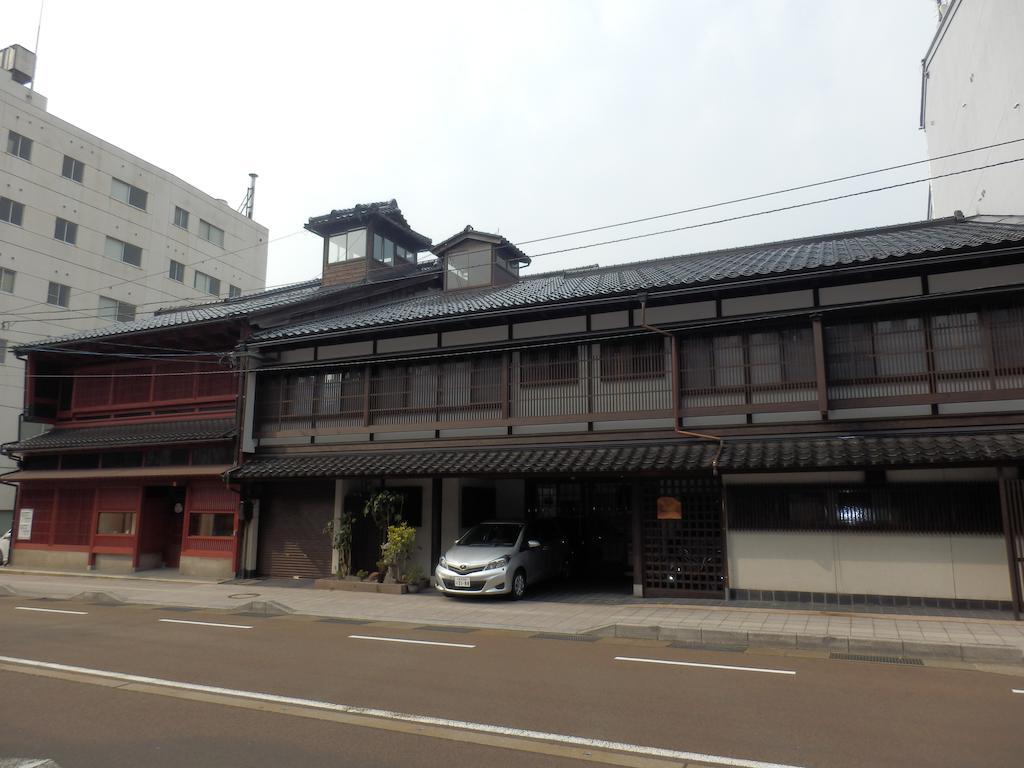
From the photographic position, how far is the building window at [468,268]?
22.7m

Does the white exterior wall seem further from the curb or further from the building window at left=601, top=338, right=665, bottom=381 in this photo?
the building window at left=601, top=338, right=665, bottom=381

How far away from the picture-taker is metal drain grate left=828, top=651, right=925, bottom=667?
898 centimetres

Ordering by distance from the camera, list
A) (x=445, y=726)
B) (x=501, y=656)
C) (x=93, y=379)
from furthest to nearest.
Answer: (x=93, y=379) < (x=501, y=656) < (x=445, y=726)

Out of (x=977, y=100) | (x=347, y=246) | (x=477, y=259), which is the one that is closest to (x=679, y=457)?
(x=477, y=259)

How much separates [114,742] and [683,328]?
12.0m

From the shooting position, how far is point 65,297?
3478cm

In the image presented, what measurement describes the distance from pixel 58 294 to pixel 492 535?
30.5 metres

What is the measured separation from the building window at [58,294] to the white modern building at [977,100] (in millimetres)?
37792

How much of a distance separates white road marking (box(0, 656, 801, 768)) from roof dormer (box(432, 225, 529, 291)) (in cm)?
1644

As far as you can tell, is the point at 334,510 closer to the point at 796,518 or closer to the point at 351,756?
the point at 796,518

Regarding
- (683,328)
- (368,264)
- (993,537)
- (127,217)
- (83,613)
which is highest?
(127,217)

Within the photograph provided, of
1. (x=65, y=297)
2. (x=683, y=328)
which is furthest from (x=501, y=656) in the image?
(x=65, y=297)

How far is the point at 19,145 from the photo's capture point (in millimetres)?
33469

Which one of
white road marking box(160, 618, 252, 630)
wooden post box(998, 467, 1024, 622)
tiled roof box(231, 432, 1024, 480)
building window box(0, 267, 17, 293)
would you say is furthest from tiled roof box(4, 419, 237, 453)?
wooden post box(998, 467, 1024, 622)
